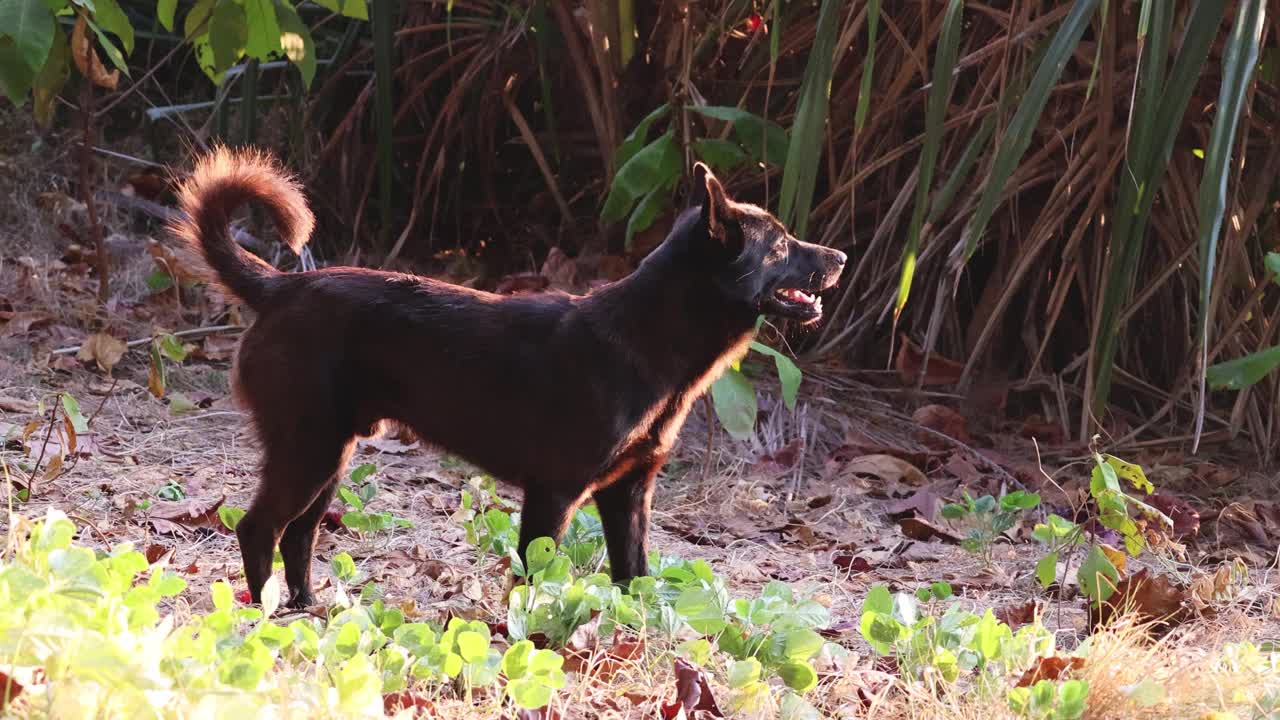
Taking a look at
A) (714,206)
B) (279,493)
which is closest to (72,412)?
(279,493)

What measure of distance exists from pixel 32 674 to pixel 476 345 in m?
1.43

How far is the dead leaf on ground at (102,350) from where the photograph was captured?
4.20 meters

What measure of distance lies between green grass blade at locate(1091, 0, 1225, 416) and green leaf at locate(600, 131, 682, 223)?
1488 mm

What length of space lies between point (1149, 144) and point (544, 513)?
1.39m

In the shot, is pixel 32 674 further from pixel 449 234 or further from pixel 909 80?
pixel 449 234

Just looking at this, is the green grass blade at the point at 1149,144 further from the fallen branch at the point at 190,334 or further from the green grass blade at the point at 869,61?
the fallen branch at the point at 190,334

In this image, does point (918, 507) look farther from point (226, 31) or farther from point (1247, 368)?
point (226, 31)

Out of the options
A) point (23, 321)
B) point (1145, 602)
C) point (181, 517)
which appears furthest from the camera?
point (23, 321)

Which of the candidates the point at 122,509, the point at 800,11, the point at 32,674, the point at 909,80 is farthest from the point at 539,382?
the point at 800,11

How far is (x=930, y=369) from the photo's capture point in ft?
14.4

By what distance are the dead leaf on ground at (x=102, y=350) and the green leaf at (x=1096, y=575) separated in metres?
2.89

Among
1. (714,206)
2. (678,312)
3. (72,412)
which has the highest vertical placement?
(714,206)

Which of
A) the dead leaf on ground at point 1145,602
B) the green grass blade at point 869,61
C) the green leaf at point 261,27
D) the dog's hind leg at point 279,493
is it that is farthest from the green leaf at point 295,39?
the dead leaf on ground at point 1145,602

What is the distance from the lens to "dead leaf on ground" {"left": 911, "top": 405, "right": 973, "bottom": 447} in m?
4.23
